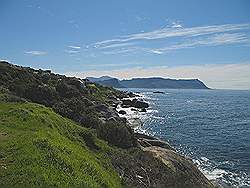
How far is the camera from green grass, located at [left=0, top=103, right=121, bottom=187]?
13484mm

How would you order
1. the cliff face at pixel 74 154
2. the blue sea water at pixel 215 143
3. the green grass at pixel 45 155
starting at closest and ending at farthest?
1. the green grass at pixel 45 155
2. the cliff face at pixel 74 154
3. the blue sea water at pixel 215 143

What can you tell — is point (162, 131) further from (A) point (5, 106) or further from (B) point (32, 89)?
(A) point (5, 106)

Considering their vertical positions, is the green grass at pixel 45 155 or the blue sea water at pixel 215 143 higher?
the green grass at pixel 45 155

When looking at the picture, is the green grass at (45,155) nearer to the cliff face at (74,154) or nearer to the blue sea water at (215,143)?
the cliff face at (74,154)

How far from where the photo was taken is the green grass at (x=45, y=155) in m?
13.5

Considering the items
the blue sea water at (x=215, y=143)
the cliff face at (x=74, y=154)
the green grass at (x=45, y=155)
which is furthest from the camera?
the blue sea water at (x=215, y=143)

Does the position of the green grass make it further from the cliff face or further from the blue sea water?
the blue sea water

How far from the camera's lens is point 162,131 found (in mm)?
59469

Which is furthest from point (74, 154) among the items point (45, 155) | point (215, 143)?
point (215, 143)

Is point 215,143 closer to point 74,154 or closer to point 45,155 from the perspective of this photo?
point 74,154

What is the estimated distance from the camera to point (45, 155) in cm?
1549

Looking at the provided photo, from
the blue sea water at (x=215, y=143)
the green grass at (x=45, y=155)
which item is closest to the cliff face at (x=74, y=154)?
the green grass at (x=45, y=155)

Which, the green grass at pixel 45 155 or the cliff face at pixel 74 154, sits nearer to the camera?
the green grass at pixel 45 155

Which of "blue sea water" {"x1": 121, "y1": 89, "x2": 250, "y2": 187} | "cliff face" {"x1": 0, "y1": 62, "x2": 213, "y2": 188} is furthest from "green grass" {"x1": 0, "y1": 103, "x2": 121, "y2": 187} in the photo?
"blue sea water" {"x1": 121, "y1": 89, "x2": 250, "y2": 187}
